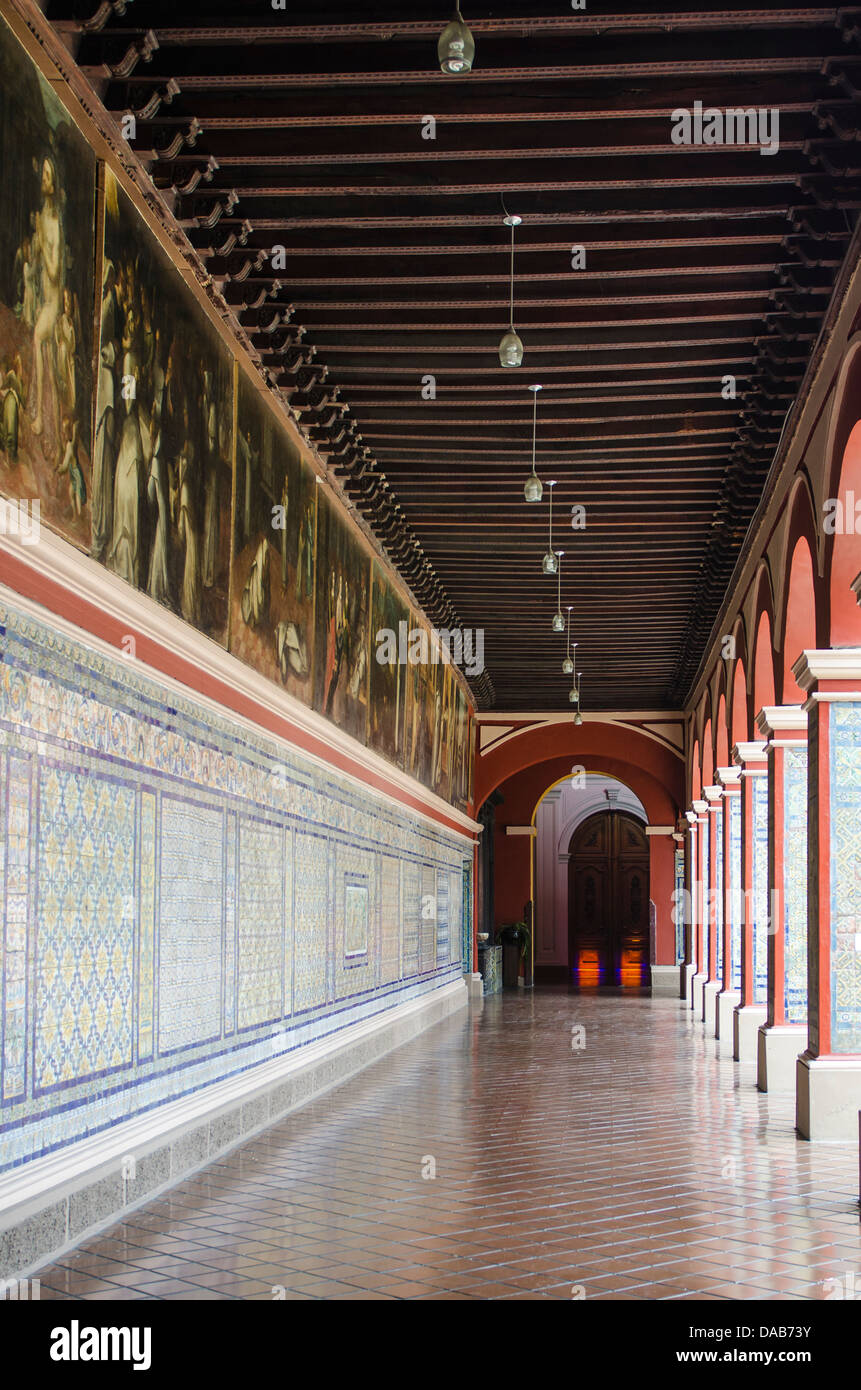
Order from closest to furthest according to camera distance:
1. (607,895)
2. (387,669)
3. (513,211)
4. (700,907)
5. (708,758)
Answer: (513,211), (387,669), (708,758), (700,907), (607,895)

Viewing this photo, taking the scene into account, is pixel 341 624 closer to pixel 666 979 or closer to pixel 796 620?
pixel 796 620

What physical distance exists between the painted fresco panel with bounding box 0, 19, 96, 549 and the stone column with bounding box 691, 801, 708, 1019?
17.5 meters

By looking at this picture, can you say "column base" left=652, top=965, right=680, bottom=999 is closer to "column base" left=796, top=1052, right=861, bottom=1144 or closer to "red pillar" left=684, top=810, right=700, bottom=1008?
"red pillar" left=684, top=810, right=700, bottom=1008

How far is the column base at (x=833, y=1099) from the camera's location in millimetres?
9930

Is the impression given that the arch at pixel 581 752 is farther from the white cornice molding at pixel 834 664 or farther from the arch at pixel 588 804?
the white cornice molding at pixel 834 664

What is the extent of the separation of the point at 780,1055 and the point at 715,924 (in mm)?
8438

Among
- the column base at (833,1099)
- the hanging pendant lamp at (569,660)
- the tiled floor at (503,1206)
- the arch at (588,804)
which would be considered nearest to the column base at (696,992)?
the hanging pendant lamp at (569,660)

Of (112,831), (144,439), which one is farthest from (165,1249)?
(144,439)

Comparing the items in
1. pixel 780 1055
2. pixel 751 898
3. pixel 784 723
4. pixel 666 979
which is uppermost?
pixel 784 723

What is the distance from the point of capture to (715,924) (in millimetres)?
21219

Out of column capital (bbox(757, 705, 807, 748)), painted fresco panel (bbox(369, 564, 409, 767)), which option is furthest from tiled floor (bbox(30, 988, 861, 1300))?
painted fresco panel (bbox(369, 564, 409, 767))

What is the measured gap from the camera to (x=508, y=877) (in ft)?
101

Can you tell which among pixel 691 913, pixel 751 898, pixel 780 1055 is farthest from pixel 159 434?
pixel 691 913

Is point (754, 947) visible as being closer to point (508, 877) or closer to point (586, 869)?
point (508, 877)
